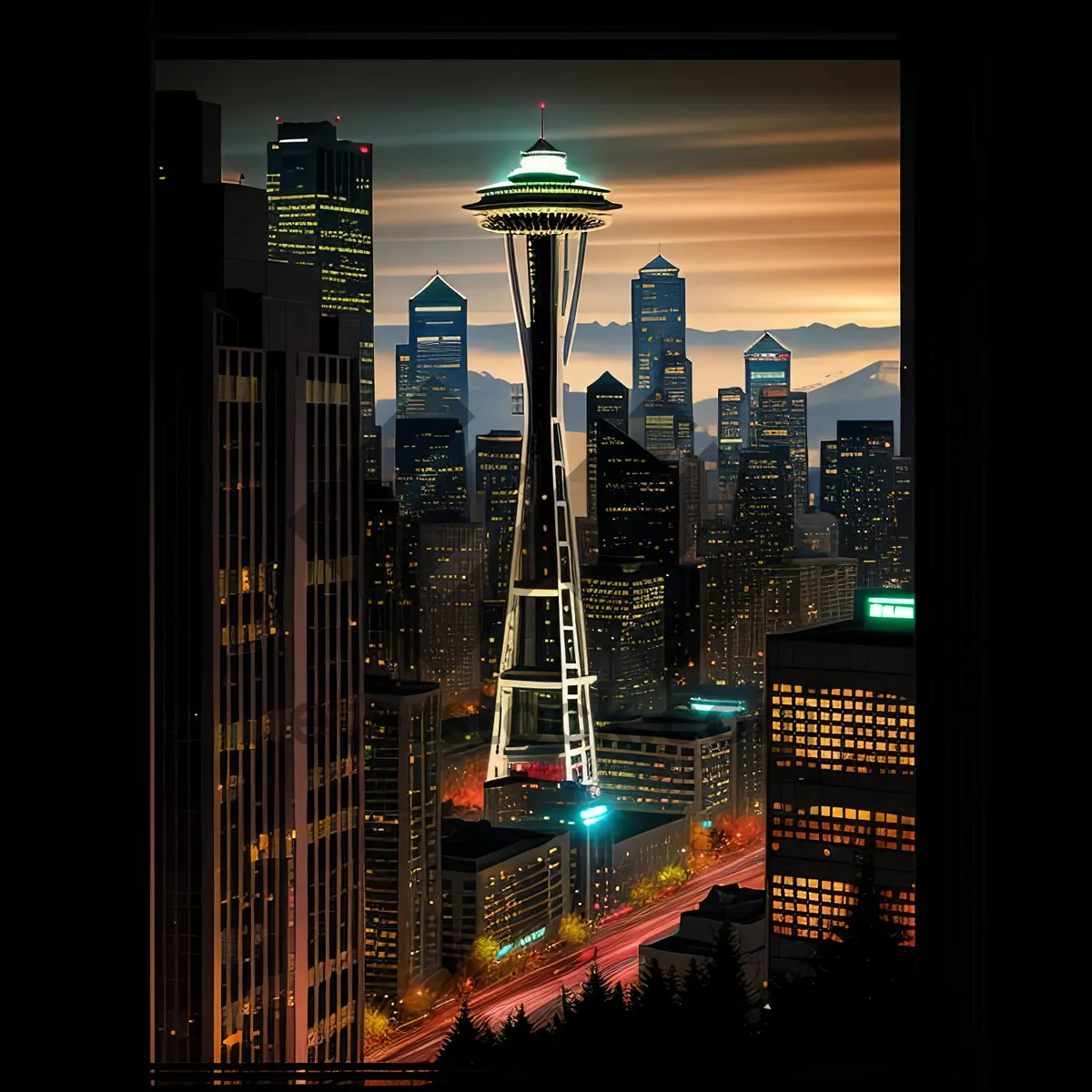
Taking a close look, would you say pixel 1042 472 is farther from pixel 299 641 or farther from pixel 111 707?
pixel 299 641

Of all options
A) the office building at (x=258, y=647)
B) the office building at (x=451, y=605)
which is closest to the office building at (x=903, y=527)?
the office building at (x=451, y=605)

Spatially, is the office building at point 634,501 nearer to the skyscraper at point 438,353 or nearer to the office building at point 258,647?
the skyscraper at point 438,353

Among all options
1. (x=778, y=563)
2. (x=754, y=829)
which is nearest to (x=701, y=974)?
(x=754, y=829)

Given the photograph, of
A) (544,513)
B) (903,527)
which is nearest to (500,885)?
(544,513)

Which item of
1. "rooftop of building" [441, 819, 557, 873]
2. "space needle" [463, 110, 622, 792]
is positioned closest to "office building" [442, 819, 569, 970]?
"rooftop of building" [441, 819, 557, 873]

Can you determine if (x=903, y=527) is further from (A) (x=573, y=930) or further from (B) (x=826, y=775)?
(A) (x=573, y=930)

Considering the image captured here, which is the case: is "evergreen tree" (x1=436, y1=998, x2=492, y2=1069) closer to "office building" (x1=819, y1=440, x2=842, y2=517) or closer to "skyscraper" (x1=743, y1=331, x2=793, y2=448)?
"office building" (x1=819, y1=440, x2=842, y2=517)
